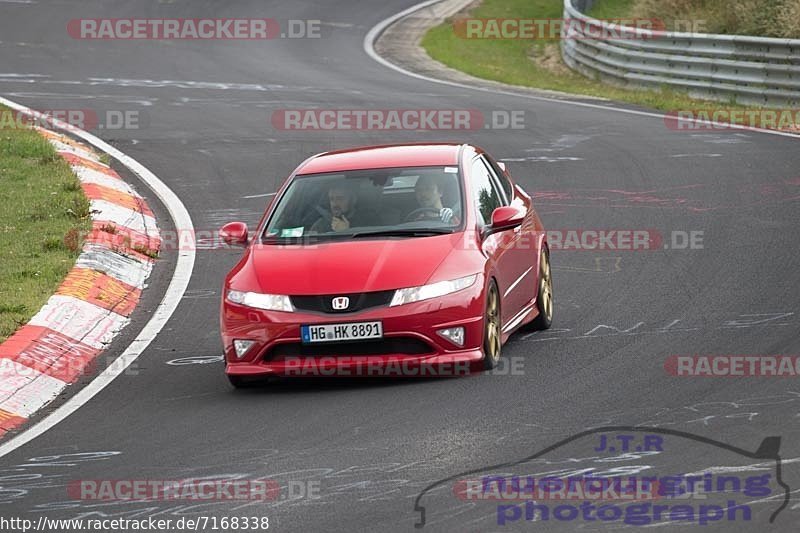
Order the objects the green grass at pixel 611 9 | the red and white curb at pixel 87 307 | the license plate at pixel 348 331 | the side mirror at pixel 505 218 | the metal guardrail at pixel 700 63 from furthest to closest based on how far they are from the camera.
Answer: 1. the green grass at pixel 611 9
2. the metal guardrail at pixel 700 63
3. the side mirror at pixel 505 218
4. the red and white curb at pixel 87 307
5. the license plate at pixel 348 331

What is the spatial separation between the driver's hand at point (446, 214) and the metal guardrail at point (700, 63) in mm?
14172

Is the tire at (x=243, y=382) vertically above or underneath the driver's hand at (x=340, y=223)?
underneath

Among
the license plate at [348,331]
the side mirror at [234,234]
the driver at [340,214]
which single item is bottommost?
the license plate at [348,331]

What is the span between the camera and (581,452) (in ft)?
25.7

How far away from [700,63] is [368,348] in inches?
685

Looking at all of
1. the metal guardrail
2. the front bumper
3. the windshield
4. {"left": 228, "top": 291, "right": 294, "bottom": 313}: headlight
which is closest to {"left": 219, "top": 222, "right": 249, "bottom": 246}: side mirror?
the windshield

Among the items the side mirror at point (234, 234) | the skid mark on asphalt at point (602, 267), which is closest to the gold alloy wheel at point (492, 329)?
the side mirror at point (234, 234)

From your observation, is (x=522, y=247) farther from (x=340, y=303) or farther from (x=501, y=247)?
(x=340, y=303)

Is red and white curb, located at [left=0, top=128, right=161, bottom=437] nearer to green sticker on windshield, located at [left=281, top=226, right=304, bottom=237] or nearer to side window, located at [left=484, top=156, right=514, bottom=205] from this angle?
green sticker on windshield, located at [left=281, top=226, right=304, bottom=237]

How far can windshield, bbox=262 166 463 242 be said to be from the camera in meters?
10.6

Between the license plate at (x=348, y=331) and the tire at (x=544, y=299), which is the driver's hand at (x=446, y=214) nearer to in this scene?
the tire at (x=544, y=299)

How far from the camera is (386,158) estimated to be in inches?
447

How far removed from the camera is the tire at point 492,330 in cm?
1001

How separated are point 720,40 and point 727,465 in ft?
62.1
